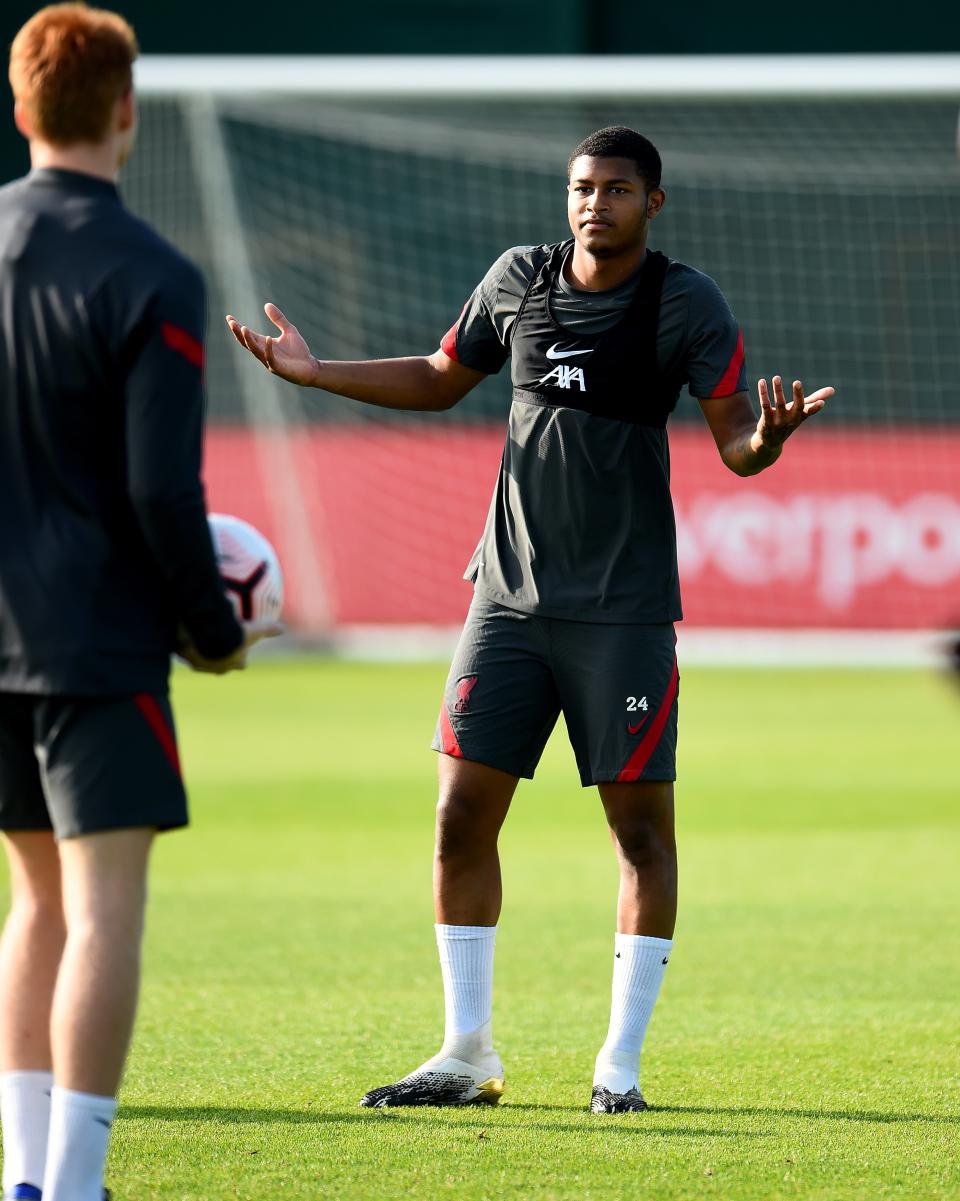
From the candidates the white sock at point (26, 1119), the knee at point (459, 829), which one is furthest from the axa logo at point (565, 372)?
the white sock at point (26, 1119)

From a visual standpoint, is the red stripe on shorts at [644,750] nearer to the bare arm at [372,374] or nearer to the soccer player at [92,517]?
the bare arm at [372,374]

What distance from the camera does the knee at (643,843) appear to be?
474cm

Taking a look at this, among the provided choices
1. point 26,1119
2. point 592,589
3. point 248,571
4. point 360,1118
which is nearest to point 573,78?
point 592,589

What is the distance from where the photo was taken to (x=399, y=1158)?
416 centimetres

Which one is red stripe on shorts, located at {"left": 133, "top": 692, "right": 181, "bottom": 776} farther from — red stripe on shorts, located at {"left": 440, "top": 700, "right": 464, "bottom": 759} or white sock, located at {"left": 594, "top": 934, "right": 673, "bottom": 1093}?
white sock, located at {"left": 594, "top": 934, "right": 673, "bottom": 1093}

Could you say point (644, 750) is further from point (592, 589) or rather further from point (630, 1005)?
point (630, 1005)

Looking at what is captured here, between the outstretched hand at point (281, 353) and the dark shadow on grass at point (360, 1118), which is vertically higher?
the outstretched hand at point (281, 353)

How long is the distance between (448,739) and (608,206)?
1346 millimetres

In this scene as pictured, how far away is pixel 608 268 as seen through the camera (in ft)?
15.9

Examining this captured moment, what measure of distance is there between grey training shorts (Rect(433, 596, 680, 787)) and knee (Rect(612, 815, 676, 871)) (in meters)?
0.12

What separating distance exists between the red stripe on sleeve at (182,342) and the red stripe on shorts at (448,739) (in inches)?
67.0

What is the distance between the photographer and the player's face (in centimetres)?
473

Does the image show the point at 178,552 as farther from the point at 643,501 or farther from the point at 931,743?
the point at 931,743

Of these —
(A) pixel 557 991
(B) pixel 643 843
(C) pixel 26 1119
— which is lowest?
(A) pixel 557 991
